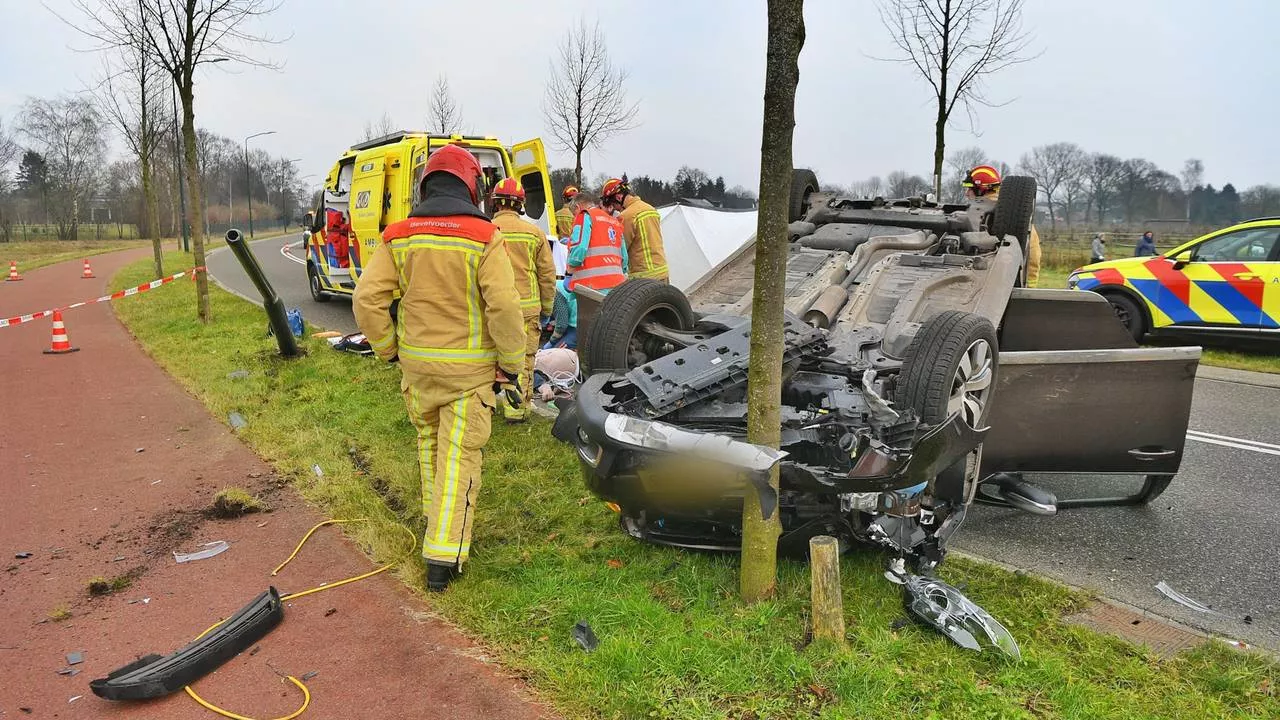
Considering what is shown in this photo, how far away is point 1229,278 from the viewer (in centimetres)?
882

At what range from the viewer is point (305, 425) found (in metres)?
5.79

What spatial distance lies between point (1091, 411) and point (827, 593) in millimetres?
1922

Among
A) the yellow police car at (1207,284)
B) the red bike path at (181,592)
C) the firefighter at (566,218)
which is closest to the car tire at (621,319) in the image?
the red bike path at (181,592)

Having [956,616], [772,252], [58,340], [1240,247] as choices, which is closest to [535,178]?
[58,340]

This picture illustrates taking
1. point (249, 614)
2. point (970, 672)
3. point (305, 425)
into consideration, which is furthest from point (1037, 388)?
point (305, 425)

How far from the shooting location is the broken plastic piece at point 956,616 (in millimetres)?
2830

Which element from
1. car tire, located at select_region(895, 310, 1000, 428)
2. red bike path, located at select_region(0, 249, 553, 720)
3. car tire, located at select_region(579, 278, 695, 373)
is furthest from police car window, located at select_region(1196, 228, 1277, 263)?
red bike path, located at select_region(0, 249, 553, 720)

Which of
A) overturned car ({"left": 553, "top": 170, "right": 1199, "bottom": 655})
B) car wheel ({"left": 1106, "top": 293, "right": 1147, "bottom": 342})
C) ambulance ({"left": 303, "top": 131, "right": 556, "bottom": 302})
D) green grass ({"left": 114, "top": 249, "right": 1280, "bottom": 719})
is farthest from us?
car wheel ({"left": 1106, "top": 293, "right": 1147, "bottom": 342})

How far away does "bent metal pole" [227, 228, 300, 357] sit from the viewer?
295 inches

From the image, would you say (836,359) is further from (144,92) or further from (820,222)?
(144,92)

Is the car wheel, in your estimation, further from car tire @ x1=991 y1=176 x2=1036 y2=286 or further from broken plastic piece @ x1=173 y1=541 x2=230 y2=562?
broken plastic piece @ x1=173 y1=541 x2=230 y2=562

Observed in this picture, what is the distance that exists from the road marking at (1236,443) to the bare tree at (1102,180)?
32.4m

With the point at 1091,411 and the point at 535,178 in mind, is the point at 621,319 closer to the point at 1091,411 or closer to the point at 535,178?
the point at 1091,411

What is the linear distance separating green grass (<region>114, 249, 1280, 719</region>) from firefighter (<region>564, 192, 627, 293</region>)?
223 cm
